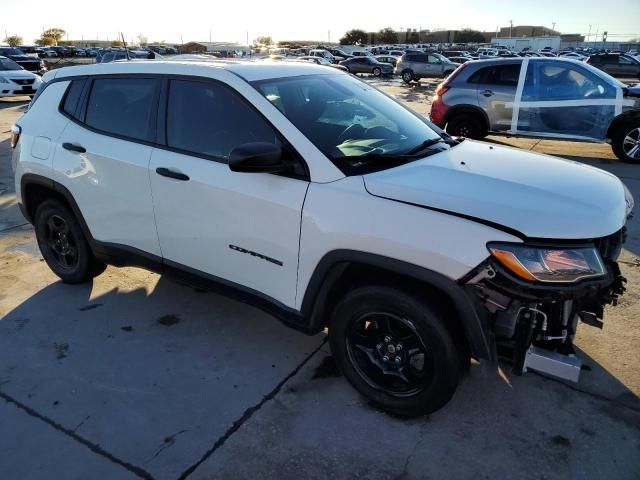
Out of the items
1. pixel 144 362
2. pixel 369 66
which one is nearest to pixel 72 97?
pixel 144 362

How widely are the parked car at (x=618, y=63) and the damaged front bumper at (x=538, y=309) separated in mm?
26648

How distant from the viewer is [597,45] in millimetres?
73938

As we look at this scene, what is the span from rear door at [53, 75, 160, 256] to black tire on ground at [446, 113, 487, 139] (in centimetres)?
695

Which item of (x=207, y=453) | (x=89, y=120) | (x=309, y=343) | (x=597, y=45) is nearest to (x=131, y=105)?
(x=89, y=120)

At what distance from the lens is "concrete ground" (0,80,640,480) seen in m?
2.34

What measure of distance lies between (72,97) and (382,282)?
2783 millimetres

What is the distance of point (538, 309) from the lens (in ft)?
7.45

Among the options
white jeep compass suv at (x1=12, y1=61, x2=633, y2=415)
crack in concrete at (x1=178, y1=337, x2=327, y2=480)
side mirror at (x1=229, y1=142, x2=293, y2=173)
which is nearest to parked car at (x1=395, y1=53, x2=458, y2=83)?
white jeep compass suv at (x1=12, y1=61, x2=633, y2=415)

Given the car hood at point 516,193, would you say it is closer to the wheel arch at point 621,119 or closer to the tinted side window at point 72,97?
the tinted side window at point 72,97

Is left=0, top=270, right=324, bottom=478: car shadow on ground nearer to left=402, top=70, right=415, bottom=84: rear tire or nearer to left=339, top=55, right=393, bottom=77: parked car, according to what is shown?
left=402, top=70, right=415, bottom=84: rear tire

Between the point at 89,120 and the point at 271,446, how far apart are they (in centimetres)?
260

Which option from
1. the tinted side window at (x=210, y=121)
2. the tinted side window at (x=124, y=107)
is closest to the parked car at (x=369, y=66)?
the tinted side window at (x=124, y=107)

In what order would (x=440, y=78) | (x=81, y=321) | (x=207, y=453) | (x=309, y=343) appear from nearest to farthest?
(x=207, y=453)
(x=309, y=343)
(x=81, y=321)
(x=440, y=78)

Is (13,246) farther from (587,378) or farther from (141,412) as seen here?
(587,378)
